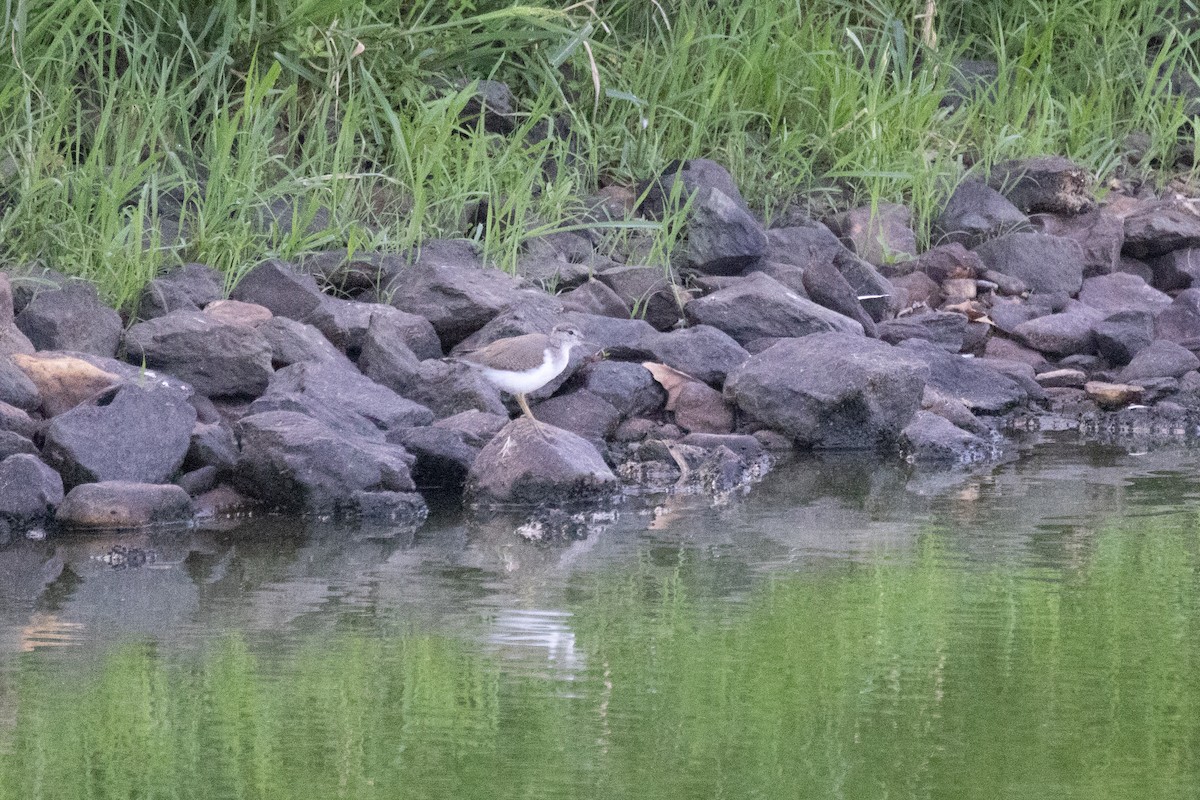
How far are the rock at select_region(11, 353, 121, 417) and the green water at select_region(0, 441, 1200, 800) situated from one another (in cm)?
97

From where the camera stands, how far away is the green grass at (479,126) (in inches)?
317

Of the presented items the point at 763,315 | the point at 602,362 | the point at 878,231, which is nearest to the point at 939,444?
the point at 763,315

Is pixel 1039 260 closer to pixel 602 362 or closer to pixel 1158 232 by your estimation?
pixel 1158 232

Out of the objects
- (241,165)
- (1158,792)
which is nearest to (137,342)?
(241,165)

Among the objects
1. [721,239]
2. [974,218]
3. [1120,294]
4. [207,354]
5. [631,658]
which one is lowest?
[631,658]

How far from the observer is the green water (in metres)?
3.39

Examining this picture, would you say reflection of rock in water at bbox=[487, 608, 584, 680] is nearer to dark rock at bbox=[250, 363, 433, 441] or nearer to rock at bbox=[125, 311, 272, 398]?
dark rock at bbox=[250, 363, 433, 441]

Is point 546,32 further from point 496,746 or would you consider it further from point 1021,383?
point 496,746

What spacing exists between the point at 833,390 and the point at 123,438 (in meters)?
3.10

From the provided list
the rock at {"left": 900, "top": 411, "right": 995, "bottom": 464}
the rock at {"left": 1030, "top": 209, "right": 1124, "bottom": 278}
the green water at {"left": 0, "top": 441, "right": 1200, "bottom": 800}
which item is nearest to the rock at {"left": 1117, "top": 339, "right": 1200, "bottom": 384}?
the rock at {"left": 900, "top": 411, "right": 995, "bottom": 464}

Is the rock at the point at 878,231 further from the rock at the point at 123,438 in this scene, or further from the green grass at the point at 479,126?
the rock at the point at 123,438

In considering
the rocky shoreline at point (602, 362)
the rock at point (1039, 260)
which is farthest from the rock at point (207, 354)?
the rock at point (1039, 260)

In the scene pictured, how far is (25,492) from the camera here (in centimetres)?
589

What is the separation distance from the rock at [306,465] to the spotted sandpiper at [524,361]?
64cm
